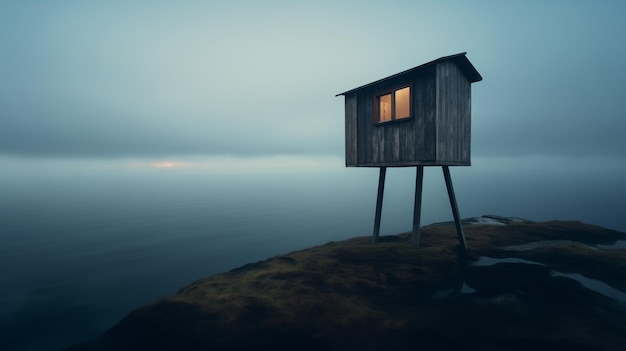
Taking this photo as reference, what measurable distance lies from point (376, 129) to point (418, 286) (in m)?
7.93

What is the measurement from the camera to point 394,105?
1375 centimetres

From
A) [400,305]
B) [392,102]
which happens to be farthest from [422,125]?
[400,305]

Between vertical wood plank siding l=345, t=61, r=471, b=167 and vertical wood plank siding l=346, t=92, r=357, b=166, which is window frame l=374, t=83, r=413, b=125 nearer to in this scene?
vertical wood plank siding l=345, t=61, r=471, b=167

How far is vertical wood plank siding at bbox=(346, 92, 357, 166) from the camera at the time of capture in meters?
15.7

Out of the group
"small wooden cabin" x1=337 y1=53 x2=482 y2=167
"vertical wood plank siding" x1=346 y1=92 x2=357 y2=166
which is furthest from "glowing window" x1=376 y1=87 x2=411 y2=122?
"vertical wood plank siding" x1=346 y1=92 x2=357 y2=166

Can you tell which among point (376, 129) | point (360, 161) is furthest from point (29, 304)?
point (376, 129)

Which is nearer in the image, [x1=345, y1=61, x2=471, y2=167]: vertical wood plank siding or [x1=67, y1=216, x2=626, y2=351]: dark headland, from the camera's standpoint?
[x1=67, y1=216, x2=626, y2=351]: dark headland

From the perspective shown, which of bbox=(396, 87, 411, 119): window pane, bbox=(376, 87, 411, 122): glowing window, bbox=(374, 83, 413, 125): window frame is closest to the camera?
bbox=(374, 83, 413, 125): window frame

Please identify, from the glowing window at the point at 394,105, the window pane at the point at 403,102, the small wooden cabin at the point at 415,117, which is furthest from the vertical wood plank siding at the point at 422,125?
the window pane at the point at 403,102

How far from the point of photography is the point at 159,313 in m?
8.67

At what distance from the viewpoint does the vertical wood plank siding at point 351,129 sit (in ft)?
51.5

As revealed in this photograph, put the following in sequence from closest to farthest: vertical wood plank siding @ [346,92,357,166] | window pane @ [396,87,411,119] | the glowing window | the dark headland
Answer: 1. the dark headland
2. the glowing window
3. window pane @ [396,87,411,119]
4. vertical wood plank siding @ [346,92,357,166]

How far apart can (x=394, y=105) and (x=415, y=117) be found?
138 cm

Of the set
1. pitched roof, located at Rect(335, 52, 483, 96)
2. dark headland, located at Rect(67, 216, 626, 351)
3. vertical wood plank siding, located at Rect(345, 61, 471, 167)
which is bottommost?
dark headland, located at Rect(67, 216, 626, 351)
